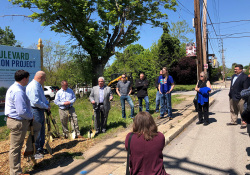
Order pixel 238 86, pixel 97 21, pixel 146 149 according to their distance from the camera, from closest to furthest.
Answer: pixel 146 149 < pixel 238 86 < pixel 97 21

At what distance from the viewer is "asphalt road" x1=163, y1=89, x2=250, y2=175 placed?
374 cm

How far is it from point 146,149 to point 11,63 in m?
4.65

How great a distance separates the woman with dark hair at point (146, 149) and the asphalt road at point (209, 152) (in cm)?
171

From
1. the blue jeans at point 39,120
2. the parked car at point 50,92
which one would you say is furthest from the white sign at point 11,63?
the parked car at point 50,92

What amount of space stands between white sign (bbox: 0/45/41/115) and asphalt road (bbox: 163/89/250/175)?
4377mm

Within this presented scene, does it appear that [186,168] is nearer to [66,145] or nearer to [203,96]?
[66,145]

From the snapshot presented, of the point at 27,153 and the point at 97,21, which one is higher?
the point at 97,21

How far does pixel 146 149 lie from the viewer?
220 centimetres

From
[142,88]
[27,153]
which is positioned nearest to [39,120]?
[27,153]

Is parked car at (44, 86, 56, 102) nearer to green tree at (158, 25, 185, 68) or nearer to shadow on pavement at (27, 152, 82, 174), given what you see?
green tree at (158, 25, 185, 68)

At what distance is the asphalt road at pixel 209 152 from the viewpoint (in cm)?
374

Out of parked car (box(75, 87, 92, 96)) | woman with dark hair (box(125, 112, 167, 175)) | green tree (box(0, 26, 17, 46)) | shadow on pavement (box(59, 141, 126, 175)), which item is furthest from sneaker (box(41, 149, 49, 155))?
green tree (box(0, 26, 17, 46))

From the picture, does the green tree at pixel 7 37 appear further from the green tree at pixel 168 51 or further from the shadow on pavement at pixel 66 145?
the shadow on pavement at pixel 66 145

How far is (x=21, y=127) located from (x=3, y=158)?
1.65m
